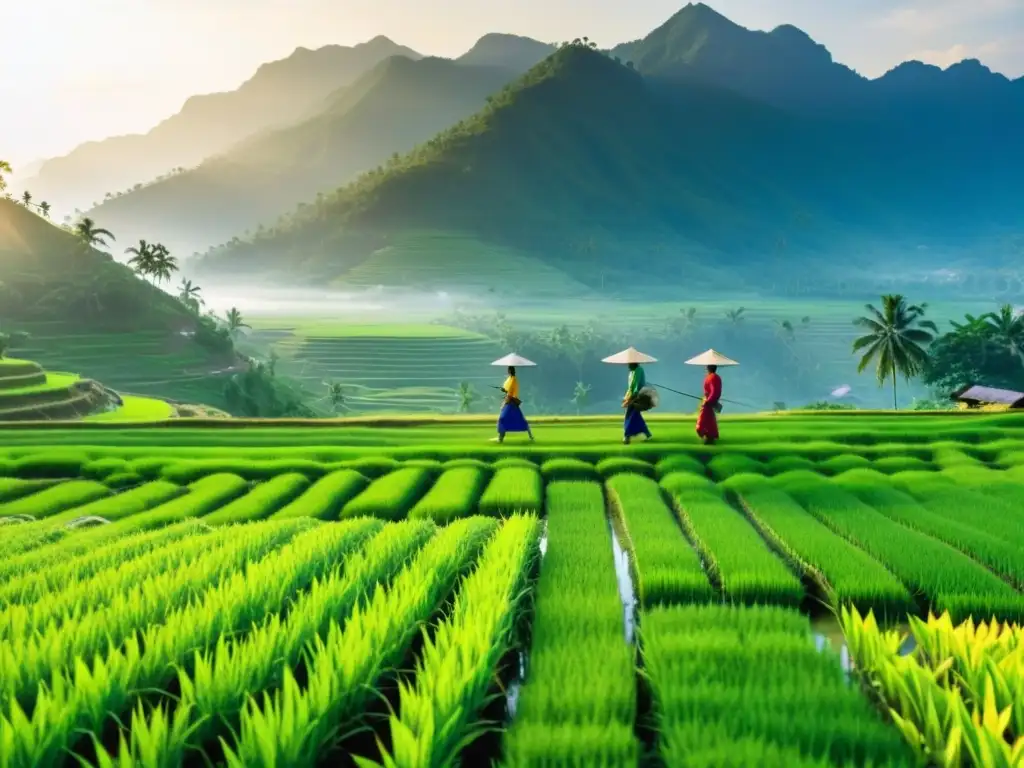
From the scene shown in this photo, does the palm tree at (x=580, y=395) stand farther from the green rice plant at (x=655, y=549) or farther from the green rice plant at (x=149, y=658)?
the green rice plant at (x=149, y=658)

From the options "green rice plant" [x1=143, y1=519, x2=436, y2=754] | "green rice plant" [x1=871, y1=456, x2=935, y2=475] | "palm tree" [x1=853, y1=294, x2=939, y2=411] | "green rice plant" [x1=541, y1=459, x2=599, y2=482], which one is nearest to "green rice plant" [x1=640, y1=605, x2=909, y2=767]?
"green rice plant" [x1=143, y1=519, x2=436, y2=754]

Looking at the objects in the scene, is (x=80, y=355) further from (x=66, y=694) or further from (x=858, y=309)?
(x=858, y=309)

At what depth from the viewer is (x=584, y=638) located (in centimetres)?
492

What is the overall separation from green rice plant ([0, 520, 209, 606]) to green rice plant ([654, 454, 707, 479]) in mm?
6921

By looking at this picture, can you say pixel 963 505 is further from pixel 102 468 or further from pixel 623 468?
pixel 102 468

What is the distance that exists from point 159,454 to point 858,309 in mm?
212074

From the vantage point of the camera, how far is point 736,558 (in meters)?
6.61

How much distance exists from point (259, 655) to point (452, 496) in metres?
5.96

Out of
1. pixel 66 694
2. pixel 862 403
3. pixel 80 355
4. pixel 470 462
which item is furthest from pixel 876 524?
pixel 862 403

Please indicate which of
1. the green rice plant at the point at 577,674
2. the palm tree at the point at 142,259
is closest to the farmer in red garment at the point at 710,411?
the green rice plant at the point at 577,674

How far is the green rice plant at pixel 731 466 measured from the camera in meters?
11.4

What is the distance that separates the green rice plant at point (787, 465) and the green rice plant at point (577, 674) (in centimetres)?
558

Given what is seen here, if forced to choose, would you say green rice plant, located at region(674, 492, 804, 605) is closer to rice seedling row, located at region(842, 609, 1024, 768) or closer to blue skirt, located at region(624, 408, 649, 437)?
rice seedling row, located at region(842, 609, 1024, 768)

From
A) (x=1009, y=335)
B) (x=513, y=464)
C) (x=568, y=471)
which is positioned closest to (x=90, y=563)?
(x=513, y=464)
